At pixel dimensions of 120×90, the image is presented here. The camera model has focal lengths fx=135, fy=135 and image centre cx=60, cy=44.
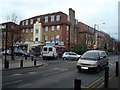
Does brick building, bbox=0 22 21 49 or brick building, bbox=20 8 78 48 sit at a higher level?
brick building, bbox=20 8 78 48

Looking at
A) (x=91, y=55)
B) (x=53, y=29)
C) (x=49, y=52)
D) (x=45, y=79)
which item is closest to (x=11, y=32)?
(x=49, y=52)

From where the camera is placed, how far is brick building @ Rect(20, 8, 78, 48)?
138 feet

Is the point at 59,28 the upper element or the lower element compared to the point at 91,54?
upper

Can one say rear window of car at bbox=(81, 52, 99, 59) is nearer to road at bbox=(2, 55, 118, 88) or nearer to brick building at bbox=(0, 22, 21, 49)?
road at bbox=(2, 55, 118, 88)

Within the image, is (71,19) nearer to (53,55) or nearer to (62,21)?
(62,21)

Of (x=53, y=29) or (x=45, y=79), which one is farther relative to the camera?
(x=53, y=29)

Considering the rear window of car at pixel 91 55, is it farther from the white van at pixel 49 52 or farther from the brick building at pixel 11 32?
the white van at pixel 49 52

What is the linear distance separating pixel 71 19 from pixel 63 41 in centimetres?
891

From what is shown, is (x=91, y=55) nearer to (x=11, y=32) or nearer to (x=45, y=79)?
(x=45, y=79)

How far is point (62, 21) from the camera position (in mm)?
42000

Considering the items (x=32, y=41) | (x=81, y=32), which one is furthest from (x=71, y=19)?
(x=32, y=41)

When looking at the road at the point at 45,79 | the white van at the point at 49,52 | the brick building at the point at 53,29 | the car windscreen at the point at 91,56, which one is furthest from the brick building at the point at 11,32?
the brick building at the point at 53,29

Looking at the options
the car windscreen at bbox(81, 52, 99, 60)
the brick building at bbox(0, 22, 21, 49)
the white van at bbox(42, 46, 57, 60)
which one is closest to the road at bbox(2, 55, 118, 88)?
the car windscreen at bbox(81, 52, 99, 60)

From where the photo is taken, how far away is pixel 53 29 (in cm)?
4441
